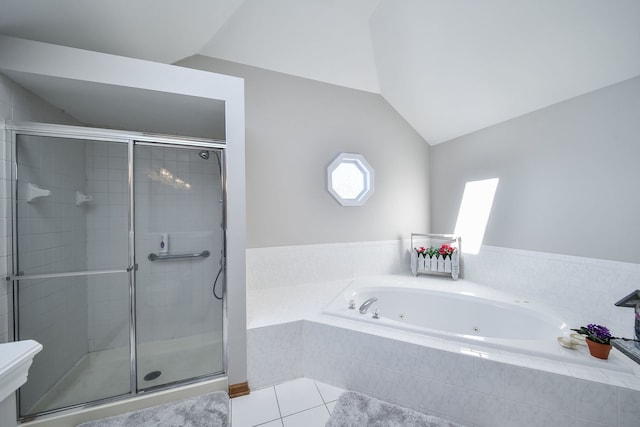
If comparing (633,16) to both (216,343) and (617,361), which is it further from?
(216,343)

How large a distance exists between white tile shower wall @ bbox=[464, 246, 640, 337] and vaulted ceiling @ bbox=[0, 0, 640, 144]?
4.07 ft

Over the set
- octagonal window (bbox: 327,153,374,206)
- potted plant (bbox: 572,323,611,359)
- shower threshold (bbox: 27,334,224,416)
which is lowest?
shower threshold (bbox: 27,334,224,416)

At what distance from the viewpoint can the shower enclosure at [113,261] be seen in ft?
4.90

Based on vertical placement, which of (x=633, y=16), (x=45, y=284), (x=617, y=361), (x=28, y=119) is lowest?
(x=617, y=361)

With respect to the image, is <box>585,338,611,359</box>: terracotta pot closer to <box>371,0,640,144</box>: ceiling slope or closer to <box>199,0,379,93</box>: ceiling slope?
<box>371,0,640,144</box>: ceiling slope

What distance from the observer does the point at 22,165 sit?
1462mm

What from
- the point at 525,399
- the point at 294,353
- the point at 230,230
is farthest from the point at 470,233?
the point at 230,230

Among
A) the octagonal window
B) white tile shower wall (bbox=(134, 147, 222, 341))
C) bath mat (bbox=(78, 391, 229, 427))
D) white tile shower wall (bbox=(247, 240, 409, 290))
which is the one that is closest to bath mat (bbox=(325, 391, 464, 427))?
bath mat (bbox=(78, 391, 229, 427))

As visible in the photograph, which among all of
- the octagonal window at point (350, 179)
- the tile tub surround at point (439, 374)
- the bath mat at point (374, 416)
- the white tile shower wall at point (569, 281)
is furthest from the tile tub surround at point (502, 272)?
the bath mat at point (374, 416)

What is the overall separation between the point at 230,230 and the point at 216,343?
0.92m

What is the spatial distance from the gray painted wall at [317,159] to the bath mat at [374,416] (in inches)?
55.9

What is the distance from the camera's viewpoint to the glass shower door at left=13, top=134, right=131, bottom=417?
147cm

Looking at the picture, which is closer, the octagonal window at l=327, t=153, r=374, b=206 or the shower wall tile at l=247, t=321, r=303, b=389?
the shower wall tile at l=247, t=321, r=303, b=389

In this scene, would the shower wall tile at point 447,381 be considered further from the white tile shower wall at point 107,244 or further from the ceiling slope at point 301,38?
the ceiling slope at point 301,38
